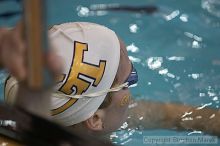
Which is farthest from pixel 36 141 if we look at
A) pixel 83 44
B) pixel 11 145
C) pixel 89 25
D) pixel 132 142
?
pixel 132 142

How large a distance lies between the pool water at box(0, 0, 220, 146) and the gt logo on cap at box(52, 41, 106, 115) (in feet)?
3.76

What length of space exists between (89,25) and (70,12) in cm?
150

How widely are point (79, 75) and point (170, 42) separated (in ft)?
5.32

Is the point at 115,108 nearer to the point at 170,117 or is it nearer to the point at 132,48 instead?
the point at 170,117

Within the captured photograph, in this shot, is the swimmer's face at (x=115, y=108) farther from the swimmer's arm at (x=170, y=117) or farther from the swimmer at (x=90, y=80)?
the swimmer's arm at (x=170, y=117)

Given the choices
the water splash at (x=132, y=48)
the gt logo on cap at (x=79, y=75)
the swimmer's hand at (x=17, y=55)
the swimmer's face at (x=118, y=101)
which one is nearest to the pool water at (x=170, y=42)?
the water splash at (x=132, y=48)

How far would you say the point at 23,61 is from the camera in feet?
1.91

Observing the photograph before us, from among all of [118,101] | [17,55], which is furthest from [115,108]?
[17,55]

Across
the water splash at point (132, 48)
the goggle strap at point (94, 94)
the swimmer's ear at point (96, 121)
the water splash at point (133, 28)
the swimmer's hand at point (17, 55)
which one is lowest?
the water splash at point (132, 48)

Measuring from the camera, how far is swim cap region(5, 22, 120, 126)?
4.67 ft

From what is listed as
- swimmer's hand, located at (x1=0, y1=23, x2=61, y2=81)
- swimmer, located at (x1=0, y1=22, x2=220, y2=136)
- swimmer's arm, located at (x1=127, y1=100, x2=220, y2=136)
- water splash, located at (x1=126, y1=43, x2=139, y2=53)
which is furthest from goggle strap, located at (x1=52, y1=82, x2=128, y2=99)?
water splash, located at (x1=126, y1=43, x2=139, y2=53)

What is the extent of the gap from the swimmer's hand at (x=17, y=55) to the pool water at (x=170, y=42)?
6.56ft

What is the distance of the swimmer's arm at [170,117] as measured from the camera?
2.16 metres

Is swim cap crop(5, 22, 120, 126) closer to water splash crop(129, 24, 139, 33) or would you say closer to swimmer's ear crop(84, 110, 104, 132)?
swimmer's ear crop(84, 110, 104, 132)
